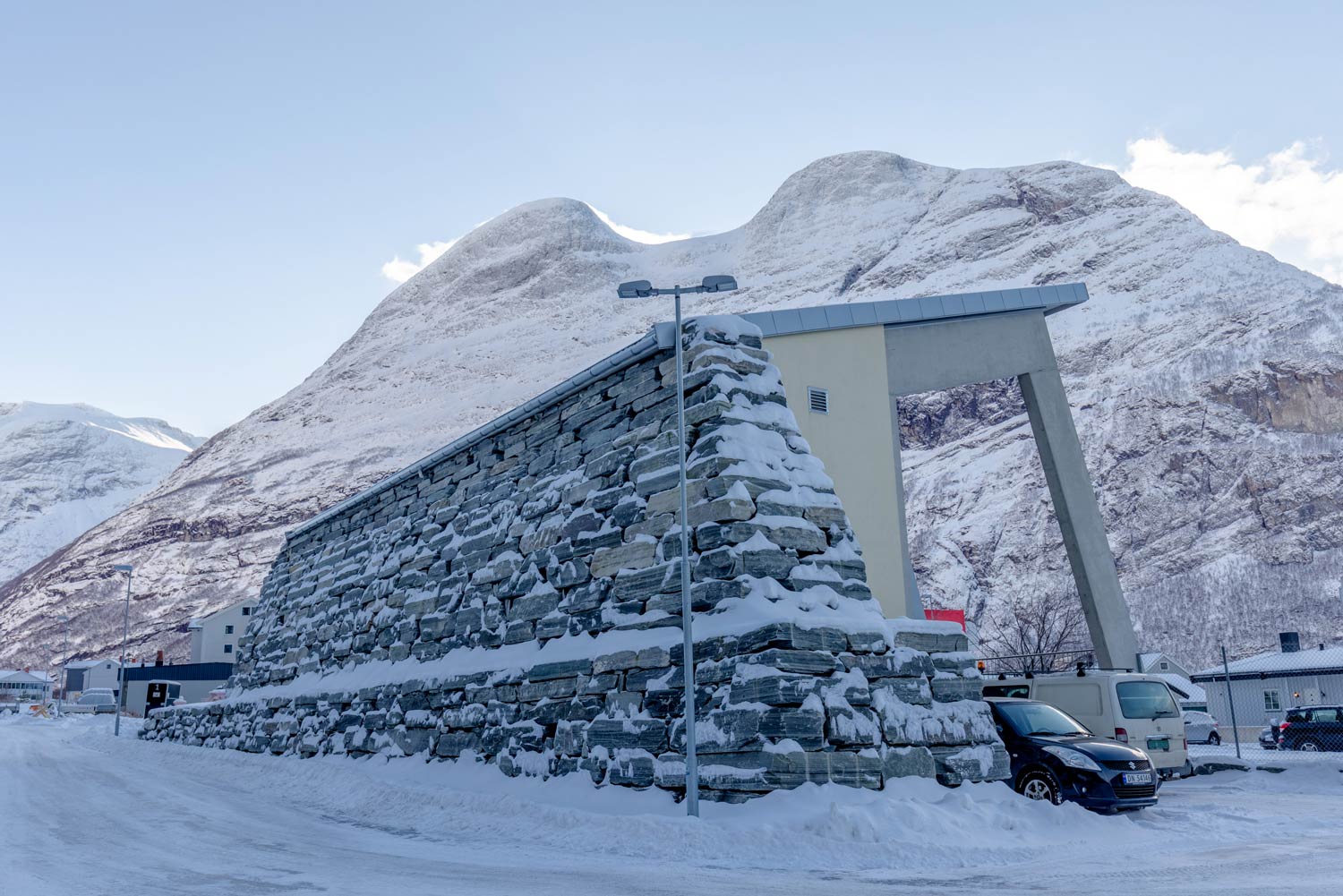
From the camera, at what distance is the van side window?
1656cm

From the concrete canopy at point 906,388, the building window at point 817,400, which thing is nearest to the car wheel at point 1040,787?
the concrete canopy at point 906,388

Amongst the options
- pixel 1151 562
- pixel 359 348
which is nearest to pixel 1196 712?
pixel 1151 562

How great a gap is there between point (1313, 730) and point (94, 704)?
92.2m

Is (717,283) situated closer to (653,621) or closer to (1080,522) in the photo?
(653,621)

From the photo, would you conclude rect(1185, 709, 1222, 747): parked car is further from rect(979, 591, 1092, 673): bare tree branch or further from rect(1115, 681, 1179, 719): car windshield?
rect(979, 591, 1092, 673): bare tree branch

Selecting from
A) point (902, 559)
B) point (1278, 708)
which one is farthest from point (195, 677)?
point (902, 559)

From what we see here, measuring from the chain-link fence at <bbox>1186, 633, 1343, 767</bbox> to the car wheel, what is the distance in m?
16.5

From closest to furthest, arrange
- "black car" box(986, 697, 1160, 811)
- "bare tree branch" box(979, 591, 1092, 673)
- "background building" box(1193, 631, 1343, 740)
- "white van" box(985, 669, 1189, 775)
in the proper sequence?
1. "black car" box(986, 697, 1160, 811)
2. "white van" box(985, 669, 1189, 775)
3. "background building" box(1193, 631, 1343, 740)
4. "bare tree branch" box(979, 591, 1092, 673)

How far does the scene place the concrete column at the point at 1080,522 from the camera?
2294cm

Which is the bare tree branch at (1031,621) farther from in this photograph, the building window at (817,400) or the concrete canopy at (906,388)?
the building window at (817,400)

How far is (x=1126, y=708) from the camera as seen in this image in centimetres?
1648

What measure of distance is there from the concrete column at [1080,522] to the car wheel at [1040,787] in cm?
1041

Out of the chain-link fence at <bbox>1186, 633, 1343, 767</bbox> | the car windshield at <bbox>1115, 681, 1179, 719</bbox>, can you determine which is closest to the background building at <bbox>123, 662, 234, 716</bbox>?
the chain-link fence at <bbox>1186, 633, 1343, 767</bbox>

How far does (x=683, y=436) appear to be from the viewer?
42.9ft
